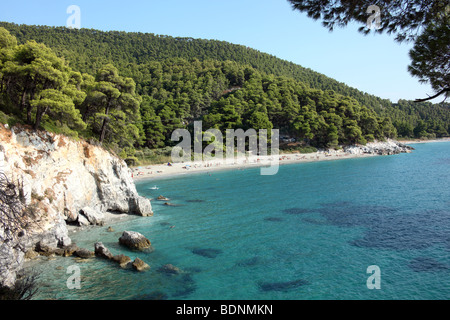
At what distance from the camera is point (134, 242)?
16.8m

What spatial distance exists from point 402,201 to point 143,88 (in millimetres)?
81901

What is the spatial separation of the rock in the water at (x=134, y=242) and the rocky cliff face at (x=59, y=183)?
3.24 m

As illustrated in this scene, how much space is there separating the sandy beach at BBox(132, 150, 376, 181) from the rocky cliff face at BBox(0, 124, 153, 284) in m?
20.9

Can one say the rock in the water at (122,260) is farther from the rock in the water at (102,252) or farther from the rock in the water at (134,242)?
the rock in the water at (134,242)

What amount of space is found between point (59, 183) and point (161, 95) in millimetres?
71066

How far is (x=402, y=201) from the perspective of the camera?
26750 mm

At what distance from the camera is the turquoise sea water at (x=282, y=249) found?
12.0 m

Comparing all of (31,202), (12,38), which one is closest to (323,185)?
(31,202)

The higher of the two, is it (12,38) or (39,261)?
(12,38)

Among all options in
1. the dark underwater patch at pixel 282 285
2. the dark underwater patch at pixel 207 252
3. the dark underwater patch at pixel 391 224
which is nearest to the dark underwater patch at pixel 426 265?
the dark underwater patch at pixel 391 224

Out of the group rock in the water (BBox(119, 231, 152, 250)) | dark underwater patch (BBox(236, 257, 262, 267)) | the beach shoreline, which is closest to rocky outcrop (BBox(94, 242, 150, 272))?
rock in the water (BBox(119, 231, 152, 250))

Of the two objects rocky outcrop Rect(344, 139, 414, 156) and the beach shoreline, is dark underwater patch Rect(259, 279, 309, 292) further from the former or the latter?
rocky outcrop Rect(344, 139, 414, 156)

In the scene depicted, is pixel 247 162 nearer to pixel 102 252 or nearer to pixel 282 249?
pixel 282 249

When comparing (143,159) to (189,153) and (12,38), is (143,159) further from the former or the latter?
(12,38)
